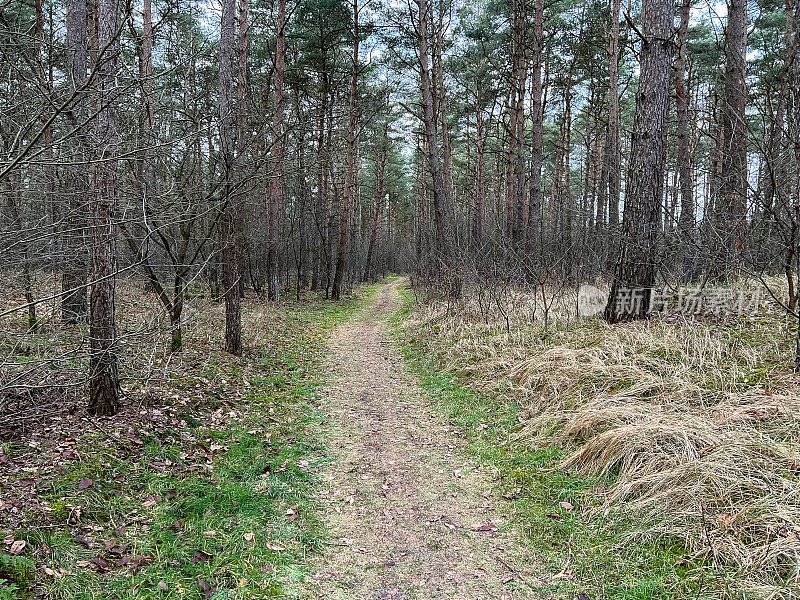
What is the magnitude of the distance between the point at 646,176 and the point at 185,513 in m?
7.29

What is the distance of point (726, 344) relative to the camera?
18.4 ft

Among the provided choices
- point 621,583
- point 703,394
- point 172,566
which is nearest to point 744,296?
point 703,394

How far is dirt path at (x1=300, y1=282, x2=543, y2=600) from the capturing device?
9.91ft

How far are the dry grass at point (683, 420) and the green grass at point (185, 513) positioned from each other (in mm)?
2449

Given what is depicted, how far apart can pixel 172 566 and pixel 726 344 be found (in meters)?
5.99

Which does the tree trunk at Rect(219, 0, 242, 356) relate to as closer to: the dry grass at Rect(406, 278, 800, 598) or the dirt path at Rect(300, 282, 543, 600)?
the dirt path at Rect(300, 282, 543, 600)

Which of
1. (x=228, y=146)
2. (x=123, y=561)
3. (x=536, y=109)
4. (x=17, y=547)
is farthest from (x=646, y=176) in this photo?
(x=17, y=547)

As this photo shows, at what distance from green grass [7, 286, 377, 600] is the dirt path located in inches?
10.7

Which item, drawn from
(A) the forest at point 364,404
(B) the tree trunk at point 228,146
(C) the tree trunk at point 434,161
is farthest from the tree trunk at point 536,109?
(B) the tree trunk at point 228,146

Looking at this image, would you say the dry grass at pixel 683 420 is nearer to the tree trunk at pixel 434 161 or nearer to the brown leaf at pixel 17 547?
the brown leaf at pixel 17 547

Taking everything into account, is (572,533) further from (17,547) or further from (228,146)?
(228,146)

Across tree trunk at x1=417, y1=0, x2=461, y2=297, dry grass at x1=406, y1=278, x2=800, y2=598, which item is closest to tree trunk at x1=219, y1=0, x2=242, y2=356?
dry grass at x1=406, y1=278, x2=800, y2=598

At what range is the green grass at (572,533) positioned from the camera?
2.87 meters

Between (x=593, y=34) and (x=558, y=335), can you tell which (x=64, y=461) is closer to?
(x=558, y=335)
